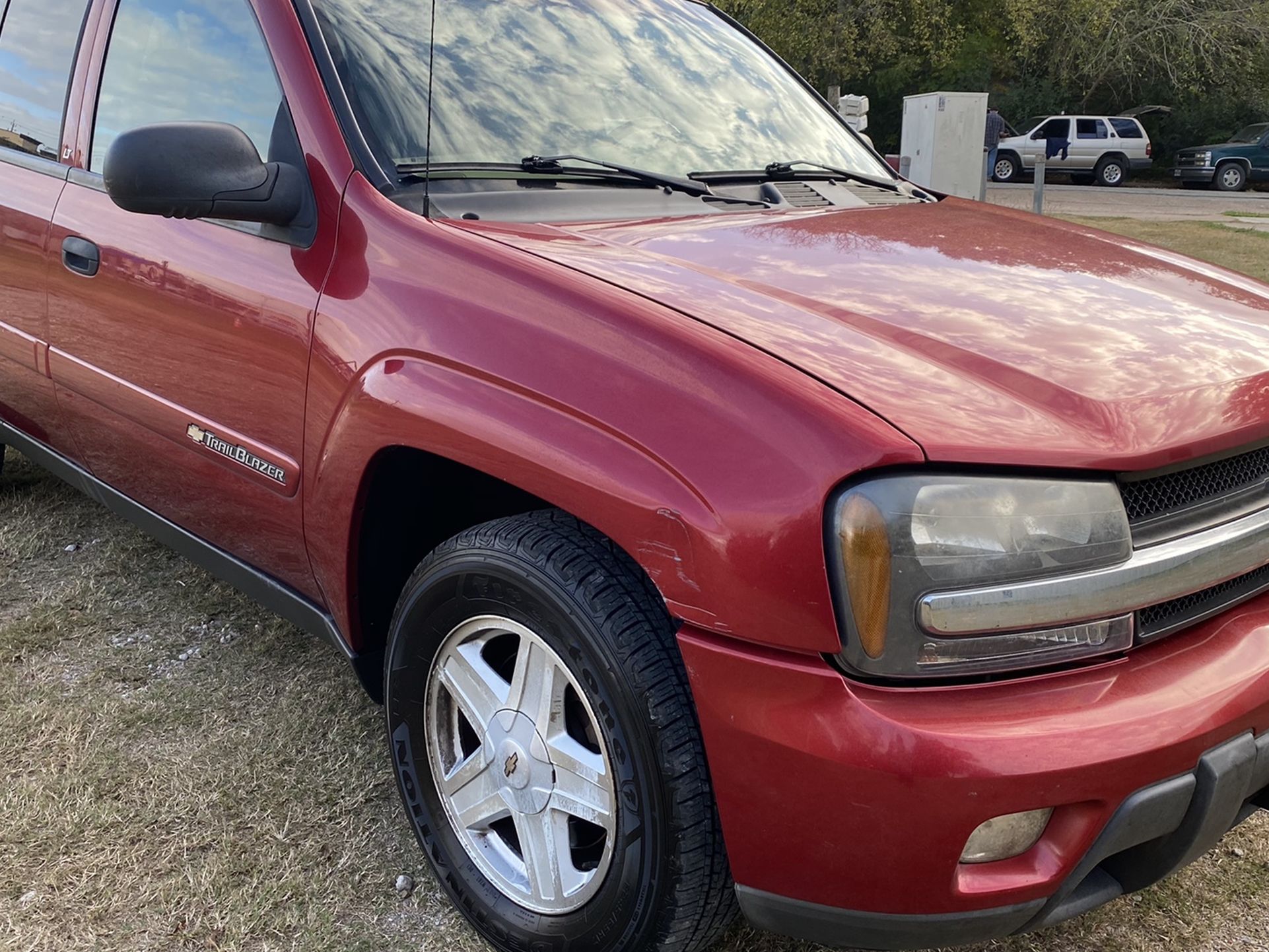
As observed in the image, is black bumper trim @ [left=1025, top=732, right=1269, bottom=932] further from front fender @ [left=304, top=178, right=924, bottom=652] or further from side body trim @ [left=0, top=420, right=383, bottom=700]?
side body trim @ [left=0, top=420, right=383, bottom=700]

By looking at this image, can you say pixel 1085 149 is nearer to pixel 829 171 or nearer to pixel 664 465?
pixel 829 171

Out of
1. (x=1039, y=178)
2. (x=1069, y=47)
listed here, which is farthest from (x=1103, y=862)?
(x=1069, y=47)

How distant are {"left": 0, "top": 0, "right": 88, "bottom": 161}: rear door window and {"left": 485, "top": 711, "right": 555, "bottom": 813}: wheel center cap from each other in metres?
1.97

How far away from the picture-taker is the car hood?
56.5 inches

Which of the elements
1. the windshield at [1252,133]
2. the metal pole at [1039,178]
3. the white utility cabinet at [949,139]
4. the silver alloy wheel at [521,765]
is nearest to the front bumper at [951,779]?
the silver alloy wheel at [521,765]

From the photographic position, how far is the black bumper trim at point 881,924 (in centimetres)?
142

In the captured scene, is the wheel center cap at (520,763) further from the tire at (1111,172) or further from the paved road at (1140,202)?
the tire at (1111,172)

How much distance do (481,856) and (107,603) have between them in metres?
1.83

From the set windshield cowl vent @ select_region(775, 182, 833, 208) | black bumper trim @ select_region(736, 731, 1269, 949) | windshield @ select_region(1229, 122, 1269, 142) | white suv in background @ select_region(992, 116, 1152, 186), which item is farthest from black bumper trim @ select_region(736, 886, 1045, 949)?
windshield @ select_region(1229, 122, 1269, 142)

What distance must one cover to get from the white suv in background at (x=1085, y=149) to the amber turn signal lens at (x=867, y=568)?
26.7 meters

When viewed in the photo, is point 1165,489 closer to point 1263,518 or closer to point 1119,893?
point 1263,518

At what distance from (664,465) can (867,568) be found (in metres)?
0.30

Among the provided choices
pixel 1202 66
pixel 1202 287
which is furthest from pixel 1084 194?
pixel 1202 287

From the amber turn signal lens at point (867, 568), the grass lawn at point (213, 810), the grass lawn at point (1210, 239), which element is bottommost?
the grass lawn at point (213, 810)
